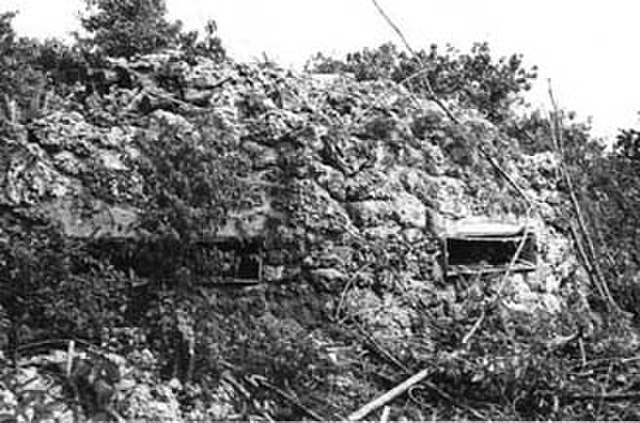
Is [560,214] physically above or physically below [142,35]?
below

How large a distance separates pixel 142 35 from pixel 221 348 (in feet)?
60.9

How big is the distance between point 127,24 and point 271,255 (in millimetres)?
18797

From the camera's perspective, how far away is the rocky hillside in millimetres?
5438

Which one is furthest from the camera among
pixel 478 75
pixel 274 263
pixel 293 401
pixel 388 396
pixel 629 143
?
pixel 478 75

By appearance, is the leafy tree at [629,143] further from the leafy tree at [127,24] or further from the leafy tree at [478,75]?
the leafy tree at [127,24]

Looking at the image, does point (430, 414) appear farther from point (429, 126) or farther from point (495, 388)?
point (429, 126)

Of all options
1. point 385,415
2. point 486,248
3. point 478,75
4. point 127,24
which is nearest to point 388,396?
point 385,415

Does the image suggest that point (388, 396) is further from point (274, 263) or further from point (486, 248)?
point (486, 248)

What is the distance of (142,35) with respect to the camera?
22594 mm

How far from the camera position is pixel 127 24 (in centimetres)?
2377

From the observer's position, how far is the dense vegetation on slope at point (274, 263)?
5406mm

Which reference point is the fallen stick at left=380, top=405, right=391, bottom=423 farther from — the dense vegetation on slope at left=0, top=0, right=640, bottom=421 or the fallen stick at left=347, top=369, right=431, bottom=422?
the dense vegetation on slope at left=0, top=0, right=640, bottom=421

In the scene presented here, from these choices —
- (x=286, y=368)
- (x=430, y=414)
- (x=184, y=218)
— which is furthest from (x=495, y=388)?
(x=184, y=218)

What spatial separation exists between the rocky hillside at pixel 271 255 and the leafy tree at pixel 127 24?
15990 millimetres
